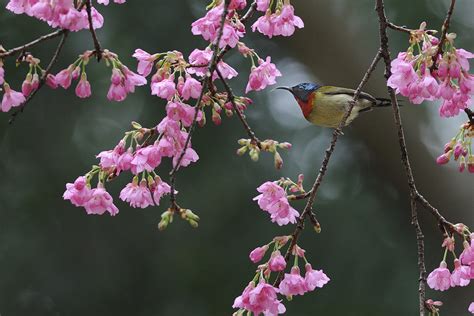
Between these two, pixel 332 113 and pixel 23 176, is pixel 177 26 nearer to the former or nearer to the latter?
pixel 23 176

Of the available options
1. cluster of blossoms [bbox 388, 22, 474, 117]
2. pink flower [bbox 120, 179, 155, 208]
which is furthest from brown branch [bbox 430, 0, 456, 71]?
pink flower [bbox 120, 179, 155, 208]

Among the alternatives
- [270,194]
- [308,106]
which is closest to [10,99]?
[270,194]

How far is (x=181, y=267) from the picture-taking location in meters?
5.43

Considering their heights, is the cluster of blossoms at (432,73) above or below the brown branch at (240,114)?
above

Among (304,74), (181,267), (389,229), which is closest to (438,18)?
(304,74)

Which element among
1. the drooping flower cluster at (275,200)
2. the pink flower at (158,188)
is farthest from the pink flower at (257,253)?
the pink flower at (158,188)

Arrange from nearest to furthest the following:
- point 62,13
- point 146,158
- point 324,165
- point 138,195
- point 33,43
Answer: point 33,43 → point 62,13 → point 324,165 → point 146,158 → point 138,195

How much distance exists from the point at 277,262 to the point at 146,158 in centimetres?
38

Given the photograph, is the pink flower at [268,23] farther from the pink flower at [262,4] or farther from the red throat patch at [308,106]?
the red throat patch at [308,106]

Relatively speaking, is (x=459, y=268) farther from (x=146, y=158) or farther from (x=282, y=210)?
(x=146, y=158)

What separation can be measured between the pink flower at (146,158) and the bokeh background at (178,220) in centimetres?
333

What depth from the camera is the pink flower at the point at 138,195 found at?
1.96 meters

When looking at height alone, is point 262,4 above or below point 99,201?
above

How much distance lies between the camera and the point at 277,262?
1.88m
